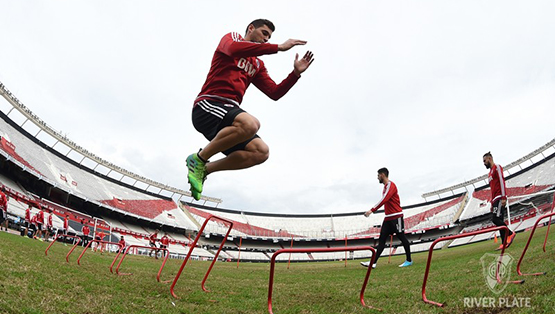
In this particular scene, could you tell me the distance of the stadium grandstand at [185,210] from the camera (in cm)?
2536

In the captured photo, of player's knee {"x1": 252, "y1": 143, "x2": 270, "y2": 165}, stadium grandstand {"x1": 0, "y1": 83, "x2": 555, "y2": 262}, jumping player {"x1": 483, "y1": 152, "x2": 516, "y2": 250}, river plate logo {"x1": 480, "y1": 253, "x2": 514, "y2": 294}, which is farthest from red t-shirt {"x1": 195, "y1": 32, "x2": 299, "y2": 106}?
stadium grandstand {"x1": 0, "y1": 83, "x2": 555, "y2": 262}

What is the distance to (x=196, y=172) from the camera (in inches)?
131

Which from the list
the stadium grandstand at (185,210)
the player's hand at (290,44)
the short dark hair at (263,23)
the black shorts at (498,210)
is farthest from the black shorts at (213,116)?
the stadium grandstand at (185,210)

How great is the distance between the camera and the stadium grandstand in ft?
83.2

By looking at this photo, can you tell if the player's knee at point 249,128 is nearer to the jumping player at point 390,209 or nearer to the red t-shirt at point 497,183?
the jumping player at point 390,209

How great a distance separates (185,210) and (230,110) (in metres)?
46.1

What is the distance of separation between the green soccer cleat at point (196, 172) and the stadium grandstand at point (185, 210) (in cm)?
2000

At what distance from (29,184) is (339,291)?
97.9 feet

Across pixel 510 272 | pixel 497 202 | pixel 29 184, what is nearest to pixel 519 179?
pixel 497 202

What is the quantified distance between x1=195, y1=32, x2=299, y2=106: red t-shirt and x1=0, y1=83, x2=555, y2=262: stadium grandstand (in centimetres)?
2039

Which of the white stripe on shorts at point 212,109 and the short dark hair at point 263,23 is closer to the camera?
the white stripe on shorts at point 212,109

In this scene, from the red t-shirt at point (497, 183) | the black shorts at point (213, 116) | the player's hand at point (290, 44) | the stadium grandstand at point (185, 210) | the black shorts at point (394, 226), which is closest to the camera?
the player's hand at point (290, 44)

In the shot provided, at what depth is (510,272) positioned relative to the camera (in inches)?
163

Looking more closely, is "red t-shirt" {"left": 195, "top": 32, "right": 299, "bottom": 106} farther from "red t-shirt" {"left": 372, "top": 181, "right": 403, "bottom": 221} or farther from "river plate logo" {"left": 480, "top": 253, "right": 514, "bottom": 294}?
"red t-shirt" {"left": 372, "top": 181, "right": 403, "bottom": 221}
